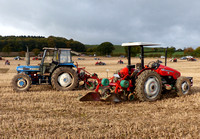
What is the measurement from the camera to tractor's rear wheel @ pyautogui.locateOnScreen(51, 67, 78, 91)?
9.09m

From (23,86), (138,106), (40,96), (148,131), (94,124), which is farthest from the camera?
(23,86)

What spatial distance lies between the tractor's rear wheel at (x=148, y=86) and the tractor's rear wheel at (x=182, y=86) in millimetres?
1093

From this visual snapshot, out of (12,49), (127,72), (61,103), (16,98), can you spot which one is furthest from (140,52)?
(12,49)

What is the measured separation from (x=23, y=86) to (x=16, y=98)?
4.88ft

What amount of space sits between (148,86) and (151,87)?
0.12 metres

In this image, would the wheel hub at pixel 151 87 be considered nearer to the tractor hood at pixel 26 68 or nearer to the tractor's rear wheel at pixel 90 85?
the tractor's rear wheel at pixel 90 85

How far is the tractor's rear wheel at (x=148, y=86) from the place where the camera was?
21.2 ft

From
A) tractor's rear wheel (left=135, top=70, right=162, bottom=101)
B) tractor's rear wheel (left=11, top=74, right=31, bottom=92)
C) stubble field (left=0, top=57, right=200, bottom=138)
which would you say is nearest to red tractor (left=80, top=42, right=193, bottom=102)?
tractor's rear wheel (left=135, top=70, right=162, bottom=101)

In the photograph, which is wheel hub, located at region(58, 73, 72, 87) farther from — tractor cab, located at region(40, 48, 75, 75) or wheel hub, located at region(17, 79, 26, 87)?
wheel hub, located at region(17, 79, 26, 87)

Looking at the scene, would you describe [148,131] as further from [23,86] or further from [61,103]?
[23,86]

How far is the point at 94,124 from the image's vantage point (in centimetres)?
450

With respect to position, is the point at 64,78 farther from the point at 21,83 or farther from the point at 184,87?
the point at 184,87

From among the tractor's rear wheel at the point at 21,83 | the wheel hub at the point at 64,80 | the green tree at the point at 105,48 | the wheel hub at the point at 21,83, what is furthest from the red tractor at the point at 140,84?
the green tree at the point at 105,48

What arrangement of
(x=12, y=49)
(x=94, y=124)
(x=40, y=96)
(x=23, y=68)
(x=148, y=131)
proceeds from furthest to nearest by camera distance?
(x=12, y=49)
(x=23, y=68)
(x=40, y=96)
(x=94, y=124)
(x=148, y=131)
